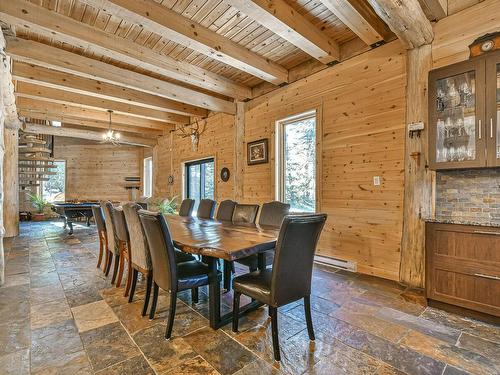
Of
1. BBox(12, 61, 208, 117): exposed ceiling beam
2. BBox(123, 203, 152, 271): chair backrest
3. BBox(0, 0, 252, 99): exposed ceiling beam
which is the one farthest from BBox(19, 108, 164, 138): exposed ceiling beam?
BBox(123, 203, 152, 271): chair backrest

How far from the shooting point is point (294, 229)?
166 centimetres

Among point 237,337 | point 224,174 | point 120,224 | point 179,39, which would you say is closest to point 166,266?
point 237,337

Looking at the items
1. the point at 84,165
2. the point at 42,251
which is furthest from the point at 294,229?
the point at 84,165

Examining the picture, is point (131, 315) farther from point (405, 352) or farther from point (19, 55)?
point (19, 55)

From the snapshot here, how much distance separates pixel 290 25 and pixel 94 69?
2.81 meters

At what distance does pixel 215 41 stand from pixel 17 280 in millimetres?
3740

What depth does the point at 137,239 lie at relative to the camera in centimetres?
231

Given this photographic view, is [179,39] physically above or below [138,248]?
above

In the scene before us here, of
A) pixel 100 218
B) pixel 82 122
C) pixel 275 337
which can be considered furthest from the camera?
pixel 82 122

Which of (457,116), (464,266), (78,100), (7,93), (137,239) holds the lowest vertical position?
(464,266)

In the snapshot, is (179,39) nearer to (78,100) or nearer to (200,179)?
(78,100)

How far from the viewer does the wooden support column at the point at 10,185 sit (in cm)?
557

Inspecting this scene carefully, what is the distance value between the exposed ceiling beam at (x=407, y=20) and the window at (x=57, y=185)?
10692 millimetres

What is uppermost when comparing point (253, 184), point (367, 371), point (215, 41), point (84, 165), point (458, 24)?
point (215, 41)
